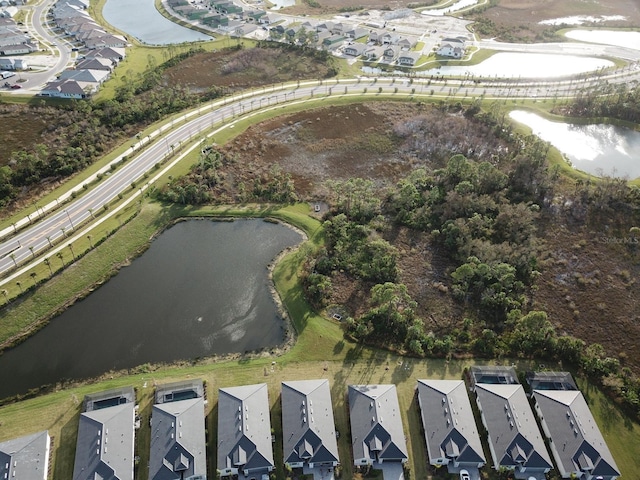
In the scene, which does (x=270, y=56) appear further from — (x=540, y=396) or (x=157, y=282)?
(x=540, y=396)

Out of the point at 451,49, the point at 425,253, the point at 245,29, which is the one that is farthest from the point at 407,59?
the point at 425,253

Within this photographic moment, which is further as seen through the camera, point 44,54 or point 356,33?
point 356,33

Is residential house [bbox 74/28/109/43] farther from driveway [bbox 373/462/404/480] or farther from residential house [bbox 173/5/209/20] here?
driveway [bbox 373/462/404/480]

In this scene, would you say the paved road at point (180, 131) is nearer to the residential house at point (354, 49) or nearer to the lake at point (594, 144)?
the lake at point (594, 144)

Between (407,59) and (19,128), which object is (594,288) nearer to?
(407,59)

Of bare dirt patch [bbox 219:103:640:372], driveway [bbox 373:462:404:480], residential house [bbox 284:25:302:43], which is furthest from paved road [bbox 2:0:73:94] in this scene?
driveway [bbox 373:462:404:480]
